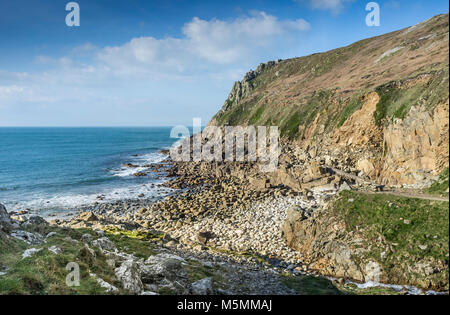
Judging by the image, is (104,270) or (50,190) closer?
(104,270)

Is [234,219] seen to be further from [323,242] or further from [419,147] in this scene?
[419,147]

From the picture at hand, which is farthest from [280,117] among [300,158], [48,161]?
[48,161]

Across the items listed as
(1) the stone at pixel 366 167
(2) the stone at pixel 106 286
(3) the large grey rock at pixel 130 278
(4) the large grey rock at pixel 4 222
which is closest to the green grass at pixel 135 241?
(3) the large grey rock at pixel 130 278

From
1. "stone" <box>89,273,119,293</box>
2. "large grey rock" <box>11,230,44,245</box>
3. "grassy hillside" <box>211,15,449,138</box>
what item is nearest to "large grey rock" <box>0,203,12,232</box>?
"large grey rock" <box>11,230,44,245</box>

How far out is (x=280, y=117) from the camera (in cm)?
6319

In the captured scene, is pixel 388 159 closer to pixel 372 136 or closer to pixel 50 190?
pixel 372 136

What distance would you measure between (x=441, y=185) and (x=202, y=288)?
1207 cm

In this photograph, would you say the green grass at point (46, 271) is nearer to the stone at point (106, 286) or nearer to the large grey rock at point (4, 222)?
the stone at point (106, 286)

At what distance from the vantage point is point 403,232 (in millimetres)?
14055

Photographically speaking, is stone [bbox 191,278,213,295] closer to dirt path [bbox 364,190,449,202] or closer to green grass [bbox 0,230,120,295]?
green grass [bbox 0,230,120,295]

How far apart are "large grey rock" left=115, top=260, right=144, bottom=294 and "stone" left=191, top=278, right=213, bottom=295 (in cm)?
246

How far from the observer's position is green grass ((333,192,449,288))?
1167 centimetres
